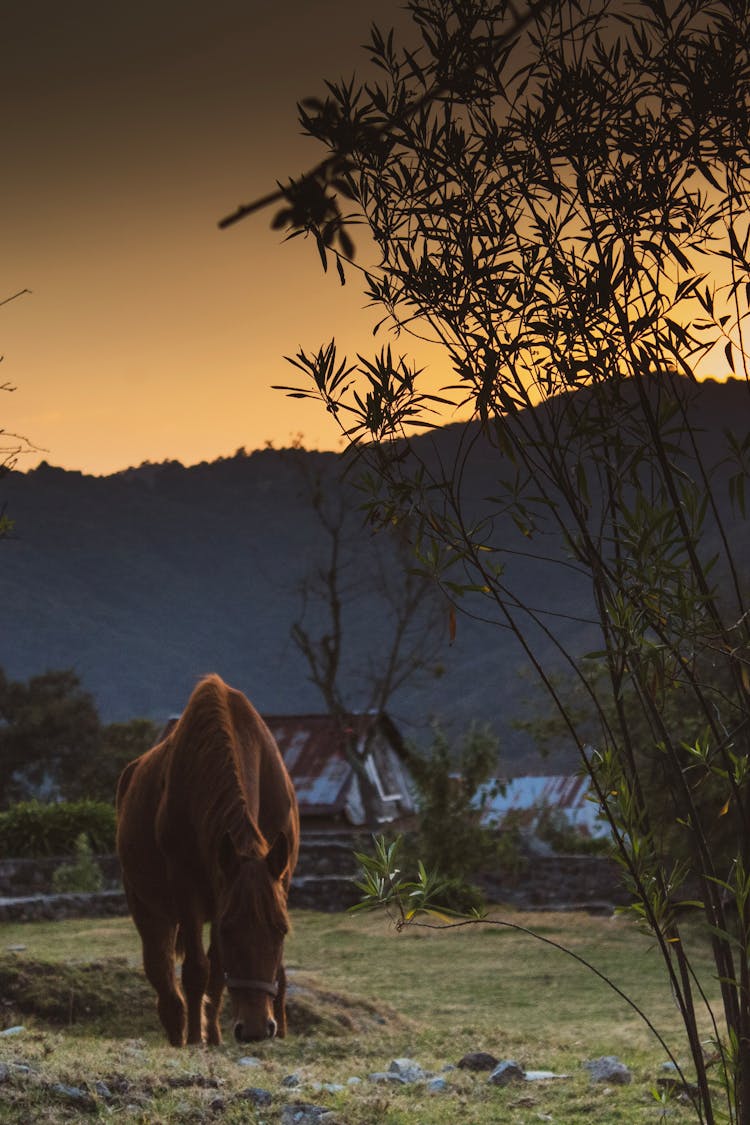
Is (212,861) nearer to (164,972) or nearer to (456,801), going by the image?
(164,972)

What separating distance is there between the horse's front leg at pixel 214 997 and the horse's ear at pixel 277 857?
154cm

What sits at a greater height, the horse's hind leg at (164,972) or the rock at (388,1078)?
the horse's hind leg at (164,972)

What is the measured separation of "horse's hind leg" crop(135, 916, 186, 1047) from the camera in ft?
27.0

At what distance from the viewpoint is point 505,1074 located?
6.97 meters

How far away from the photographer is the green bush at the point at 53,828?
24.1 meters

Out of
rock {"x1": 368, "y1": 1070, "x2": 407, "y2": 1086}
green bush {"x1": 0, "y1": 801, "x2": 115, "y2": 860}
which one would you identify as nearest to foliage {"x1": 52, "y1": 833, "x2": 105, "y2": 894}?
green bush {"x1": 0, "y1": 801, "x2": 115, "y2": 860}

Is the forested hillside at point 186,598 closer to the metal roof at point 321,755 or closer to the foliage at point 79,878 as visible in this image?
the metal roof at point 321,755

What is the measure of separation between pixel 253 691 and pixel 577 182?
70942 mm

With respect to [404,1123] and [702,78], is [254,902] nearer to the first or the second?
[404,1123]

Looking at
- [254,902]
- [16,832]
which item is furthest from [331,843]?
[254,902]

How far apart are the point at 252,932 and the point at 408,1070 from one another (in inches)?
51.1

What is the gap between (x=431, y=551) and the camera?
12.4ft

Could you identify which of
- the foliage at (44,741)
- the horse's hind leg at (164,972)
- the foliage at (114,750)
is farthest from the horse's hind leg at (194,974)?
the foliage at (44,741)

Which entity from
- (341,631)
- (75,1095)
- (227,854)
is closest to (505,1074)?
(227,854)
